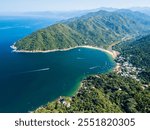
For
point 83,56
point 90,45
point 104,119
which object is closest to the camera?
point 104,119

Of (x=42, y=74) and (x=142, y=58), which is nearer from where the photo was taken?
(x=42, y=74)

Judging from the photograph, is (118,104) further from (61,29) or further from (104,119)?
(61,29)

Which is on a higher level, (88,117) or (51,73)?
(88,117)

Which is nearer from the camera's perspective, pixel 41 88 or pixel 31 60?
pixel 41 88

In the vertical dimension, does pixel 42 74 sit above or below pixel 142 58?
above

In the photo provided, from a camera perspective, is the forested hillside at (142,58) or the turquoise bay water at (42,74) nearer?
the turquoise bay water at (42,74)

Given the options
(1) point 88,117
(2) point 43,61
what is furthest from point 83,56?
(1) point 88,117

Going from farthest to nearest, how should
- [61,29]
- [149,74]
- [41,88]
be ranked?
[61,29] < [149,74] < [41,88]

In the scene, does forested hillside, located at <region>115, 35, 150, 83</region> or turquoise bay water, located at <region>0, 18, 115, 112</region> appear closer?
turquoise bay water, located at <region>0, 18, 115, 112</region>
